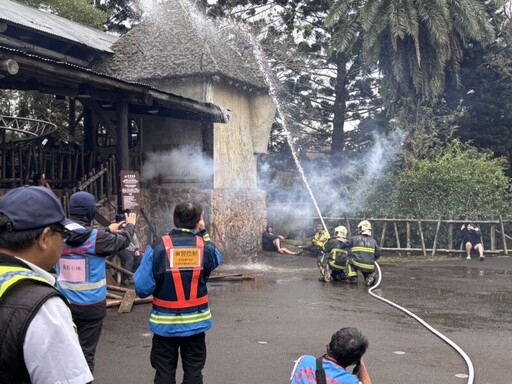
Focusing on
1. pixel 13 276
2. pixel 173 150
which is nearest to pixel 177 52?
pixel 173 150

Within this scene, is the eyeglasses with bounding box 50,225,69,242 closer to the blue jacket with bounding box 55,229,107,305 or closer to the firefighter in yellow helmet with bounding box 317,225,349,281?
the blue jacket with bounding box 55,229,107,305

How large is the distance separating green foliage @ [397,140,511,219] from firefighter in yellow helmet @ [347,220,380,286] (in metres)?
7.66

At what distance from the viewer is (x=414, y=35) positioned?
22250 mm

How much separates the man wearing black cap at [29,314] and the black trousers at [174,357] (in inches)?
102

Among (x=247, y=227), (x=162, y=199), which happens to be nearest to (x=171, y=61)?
(x=162, y=199)

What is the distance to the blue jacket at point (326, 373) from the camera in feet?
11.1

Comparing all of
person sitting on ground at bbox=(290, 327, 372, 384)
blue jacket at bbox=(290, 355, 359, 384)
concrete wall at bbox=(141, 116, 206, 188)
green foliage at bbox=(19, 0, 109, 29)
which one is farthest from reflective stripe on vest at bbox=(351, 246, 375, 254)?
green foliage at bbox=(19, 0, 109, 29)

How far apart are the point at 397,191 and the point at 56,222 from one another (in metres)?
18.5

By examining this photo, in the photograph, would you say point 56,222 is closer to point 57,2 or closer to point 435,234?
→ point 435,234

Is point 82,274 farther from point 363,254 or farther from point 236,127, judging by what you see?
point 236,127

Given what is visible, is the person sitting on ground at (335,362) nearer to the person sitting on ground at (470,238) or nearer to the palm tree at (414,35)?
the person sitting on ground at (470,238)

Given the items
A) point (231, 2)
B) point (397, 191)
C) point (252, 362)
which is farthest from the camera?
point (231, 2)

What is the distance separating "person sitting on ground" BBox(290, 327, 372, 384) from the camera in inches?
133

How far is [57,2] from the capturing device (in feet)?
70.1
